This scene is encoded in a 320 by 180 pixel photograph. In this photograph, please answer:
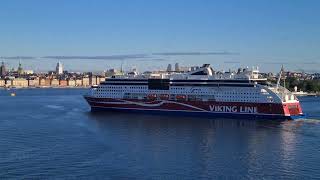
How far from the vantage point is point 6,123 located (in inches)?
1298

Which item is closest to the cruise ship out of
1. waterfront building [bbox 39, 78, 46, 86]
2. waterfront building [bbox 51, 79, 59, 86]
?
waterfront building [bbox 39, 78, 46, 86]

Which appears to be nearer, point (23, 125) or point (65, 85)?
point (23, 125)

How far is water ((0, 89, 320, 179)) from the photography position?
17984 mm

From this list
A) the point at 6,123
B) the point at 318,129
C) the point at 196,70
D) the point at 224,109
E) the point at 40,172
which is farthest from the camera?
the point at 196,70

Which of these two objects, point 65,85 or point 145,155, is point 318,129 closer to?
point 145,155

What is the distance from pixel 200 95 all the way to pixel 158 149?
1654 centimetres

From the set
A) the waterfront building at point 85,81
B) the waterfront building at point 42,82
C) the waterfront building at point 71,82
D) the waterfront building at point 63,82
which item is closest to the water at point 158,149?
the waterfront building at point 42,82

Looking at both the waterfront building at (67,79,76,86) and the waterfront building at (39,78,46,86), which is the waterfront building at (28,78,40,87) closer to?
the waterfront building at (39,78,46,86)

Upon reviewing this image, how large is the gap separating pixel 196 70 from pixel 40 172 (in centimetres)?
2443

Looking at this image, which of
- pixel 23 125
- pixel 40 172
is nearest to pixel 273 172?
pixel 40 172

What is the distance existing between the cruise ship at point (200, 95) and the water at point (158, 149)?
228 centimetres

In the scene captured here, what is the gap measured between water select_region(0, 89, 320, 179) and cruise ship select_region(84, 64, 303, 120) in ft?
7.47

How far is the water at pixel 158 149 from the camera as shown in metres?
18.0

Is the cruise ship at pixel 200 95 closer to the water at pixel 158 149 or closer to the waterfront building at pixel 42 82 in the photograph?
the water at pixel 158 149
